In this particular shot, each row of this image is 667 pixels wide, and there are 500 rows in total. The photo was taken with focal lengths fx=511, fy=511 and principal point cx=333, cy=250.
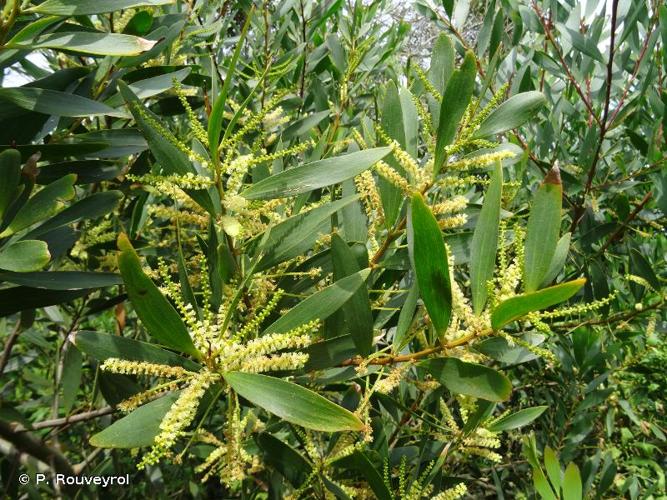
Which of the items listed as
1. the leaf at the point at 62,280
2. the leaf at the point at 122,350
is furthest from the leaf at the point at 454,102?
the leaf at the point at 62,280

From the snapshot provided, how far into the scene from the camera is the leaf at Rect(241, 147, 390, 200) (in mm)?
961

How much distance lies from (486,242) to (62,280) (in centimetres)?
87

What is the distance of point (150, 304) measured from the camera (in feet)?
2.44

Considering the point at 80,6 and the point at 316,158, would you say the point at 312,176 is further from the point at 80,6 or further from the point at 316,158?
the point at 80,6

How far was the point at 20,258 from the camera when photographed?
0.92 m

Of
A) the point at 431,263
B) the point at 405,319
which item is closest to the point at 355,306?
the point at 405,319

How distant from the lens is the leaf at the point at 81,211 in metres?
1.24

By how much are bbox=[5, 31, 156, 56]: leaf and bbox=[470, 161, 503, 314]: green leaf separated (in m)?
0.74

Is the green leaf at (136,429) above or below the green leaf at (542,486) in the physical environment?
above

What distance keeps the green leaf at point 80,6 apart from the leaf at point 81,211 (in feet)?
1.39

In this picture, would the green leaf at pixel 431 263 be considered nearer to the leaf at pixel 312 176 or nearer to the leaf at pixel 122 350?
the leaf at pixel 312 176

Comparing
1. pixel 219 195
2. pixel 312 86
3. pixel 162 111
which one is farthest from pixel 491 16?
pixel 219 195

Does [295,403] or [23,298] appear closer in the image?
[295,403]

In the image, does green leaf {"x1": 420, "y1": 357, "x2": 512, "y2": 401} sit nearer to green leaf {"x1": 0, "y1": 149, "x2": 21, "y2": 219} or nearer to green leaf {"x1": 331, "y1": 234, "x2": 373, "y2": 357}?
green leaf {"x1": 331, "y1": 234, "x2": 373, "y2": 357}
